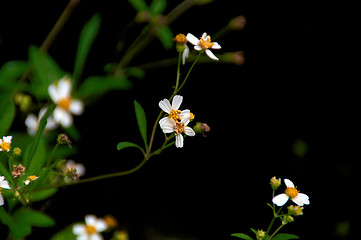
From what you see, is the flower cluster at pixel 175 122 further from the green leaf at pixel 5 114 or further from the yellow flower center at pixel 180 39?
the green leaf at pixel 5 114

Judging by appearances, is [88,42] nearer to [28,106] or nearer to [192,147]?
[28,106]

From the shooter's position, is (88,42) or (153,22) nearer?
(88,42)

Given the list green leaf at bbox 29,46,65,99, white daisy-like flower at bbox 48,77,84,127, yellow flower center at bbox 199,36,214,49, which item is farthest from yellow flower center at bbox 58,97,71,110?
yellow flower center at bbox 199,36,214,49

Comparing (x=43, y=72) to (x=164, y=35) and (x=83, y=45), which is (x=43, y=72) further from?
(x=164, y=35)

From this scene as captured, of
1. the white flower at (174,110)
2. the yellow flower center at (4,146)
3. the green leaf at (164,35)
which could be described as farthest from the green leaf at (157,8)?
the yellow flower center at (4,146)

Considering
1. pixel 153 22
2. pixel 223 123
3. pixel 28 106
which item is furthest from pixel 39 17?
pixel 223 123
